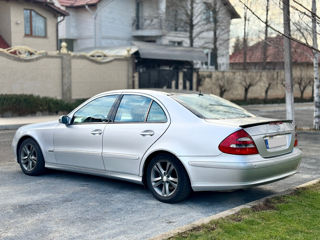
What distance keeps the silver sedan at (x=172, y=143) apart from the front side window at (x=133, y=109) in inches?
0.6

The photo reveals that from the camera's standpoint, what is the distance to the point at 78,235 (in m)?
4.88

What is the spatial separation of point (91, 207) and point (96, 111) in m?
1.70

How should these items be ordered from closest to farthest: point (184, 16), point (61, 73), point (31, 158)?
point (31, 158) < point (61, 73) < point (184, 16)

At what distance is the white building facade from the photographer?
3347 cm

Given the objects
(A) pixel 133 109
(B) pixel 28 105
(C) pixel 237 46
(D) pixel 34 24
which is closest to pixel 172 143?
(A) pixel 133 109

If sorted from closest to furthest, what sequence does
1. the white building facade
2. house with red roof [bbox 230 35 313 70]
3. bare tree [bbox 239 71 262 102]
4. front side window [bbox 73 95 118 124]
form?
front side window [bbox 73 95 118 124] < bare tree [bbox 239 71 262 102] < the white building facade < house with red roof [bbox 230 35 313 70]

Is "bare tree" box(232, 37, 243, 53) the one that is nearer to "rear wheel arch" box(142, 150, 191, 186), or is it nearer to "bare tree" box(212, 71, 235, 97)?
"bare tree" box(212, 71, 235, 97)

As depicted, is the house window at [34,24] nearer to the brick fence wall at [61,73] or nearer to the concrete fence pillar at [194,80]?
the brick fence wall at [61,73]

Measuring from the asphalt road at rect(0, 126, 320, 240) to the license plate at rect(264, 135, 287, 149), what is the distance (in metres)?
0.85

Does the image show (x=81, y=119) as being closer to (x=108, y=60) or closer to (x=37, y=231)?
(x=37, y=231)

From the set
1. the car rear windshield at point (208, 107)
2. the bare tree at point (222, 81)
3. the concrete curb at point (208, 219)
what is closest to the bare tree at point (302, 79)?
the bare tree at point (222, 81)

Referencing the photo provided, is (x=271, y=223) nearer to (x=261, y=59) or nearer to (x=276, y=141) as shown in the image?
(x=276, y=141)

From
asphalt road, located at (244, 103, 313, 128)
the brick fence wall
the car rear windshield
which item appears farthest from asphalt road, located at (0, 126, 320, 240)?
the brick fence wall

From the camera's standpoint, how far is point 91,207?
592 centimetres
